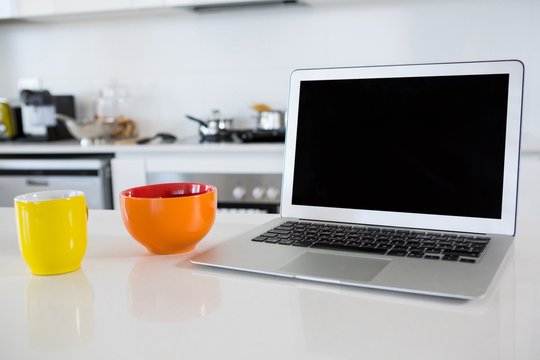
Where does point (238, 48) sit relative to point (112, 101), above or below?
above

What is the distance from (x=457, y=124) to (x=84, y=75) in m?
2.68

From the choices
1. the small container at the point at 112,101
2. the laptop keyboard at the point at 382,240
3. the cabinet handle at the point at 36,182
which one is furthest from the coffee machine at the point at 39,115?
the laptop keyboard at the point at 382,240

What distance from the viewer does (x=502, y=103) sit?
925 mm

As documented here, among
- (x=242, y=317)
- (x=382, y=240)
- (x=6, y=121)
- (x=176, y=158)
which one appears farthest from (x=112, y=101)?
(x=242, y=317)

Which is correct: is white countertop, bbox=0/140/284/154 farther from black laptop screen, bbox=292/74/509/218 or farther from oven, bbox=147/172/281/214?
black laptop screen, bbox=292/74/509/218

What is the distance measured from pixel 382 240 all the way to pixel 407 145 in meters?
0.19

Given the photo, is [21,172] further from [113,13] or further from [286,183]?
[286,183]

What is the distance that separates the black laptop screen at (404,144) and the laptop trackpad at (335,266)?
0.20 meters

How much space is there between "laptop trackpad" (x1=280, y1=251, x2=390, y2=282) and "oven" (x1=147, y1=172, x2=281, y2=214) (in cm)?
159

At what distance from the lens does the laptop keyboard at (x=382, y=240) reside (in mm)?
834

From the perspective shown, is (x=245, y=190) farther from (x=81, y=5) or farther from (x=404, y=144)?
(x=404, y=144)

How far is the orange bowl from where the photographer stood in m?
0.90

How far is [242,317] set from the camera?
667mm

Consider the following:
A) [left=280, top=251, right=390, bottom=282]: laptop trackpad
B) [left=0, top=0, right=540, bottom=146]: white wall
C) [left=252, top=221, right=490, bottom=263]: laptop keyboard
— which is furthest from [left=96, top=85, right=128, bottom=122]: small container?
[left=280, top=251, right=390, bottom=282]: laptop trackpad
